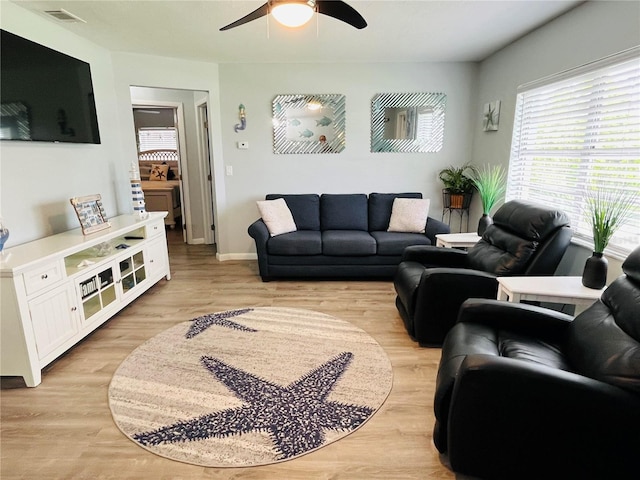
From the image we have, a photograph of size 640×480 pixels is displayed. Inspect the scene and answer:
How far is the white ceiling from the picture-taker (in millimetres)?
2693

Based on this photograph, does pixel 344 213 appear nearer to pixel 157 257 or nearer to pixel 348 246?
pixel 348 246

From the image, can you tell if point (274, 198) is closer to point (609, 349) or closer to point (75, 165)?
point (75, 165)

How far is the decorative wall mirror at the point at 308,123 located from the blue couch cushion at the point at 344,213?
2.14ft

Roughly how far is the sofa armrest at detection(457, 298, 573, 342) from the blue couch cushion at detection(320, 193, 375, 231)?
101 inches

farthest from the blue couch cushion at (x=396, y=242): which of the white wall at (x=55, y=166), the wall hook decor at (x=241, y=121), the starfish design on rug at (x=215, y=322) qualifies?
the white wall at (x=55, y=166)

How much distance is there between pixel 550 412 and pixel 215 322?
95.8 inches

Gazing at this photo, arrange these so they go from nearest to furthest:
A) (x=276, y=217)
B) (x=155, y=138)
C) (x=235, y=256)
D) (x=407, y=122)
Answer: (x=276, y=217) → (x=407, y=122) → (x=235, y=256) → (x=155, y=138)

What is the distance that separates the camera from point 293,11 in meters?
1.91

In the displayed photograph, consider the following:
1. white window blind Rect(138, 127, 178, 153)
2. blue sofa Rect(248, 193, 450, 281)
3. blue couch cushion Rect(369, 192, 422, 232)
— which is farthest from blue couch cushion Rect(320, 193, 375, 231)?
white window blind Rect(138, 127, 178, 153)

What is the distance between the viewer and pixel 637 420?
49.9 inches

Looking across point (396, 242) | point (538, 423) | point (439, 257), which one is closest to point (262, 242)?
point (396, 242)

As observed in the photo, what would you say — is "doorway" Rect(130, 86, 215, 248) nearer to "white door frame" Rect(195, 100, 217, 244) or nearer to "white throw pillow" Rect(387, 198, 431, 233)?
"white door frame" Rect(195, 100, 217, 244)

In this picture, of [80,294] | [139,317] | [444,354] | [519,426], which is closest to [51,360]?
[80,294]

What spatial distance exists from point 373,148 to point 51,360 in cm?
383
